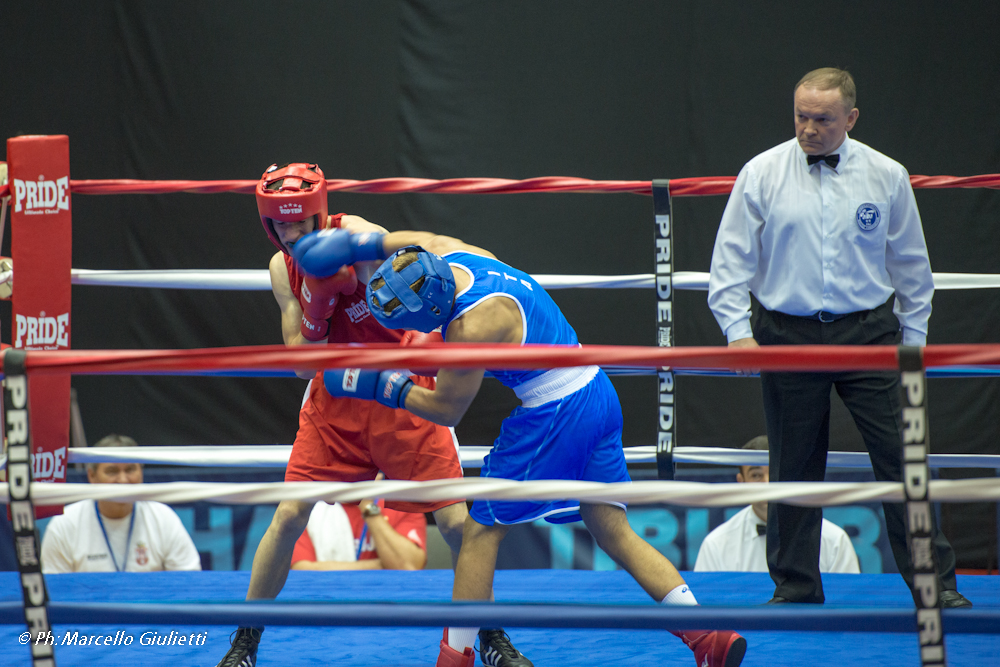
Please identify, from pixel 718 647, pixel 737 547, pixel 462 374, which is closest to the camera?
pixel 718 647

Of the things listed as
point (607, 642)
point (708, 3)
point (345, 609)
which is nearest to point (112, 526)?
point (607, 642)

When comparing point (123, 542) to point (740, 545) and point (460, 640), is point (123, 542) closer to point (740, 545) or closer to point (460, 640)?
point (460, 640)

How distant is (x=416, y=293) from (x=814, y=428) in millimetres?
1044

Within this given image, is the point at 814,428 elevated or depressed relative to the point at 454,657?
elevated

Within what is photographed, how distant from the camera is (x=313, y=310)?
2.20 meters

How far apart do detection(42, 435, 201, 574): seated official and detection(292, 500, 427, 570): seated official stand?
1.47 feet

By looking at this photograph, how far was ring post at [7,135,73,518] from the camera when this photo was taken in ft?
8.03

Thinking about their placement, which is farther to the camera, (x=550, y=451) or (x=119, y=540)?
(x=119, y=540)

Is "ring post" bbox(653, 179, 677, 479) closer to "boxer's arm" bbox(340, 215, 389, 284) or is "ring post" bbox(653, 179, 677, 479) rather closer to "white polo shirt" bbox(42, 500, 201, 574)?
"boxer's arm" bbox(340, 215, 389, 284)

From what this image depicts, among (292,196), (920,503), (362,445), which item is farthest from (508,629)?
(920,503)

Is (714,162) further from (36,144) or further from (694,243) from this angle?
(36,144)

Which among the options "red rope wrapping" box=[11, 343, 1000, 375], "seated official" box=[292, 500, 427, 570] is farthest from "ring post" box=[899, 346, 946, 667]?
"seated official" box=[292, 500, 427, 570]

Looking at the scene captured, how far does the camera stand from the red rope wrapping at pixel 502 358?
126 centimetres

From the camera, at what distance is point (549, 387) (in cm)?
197
